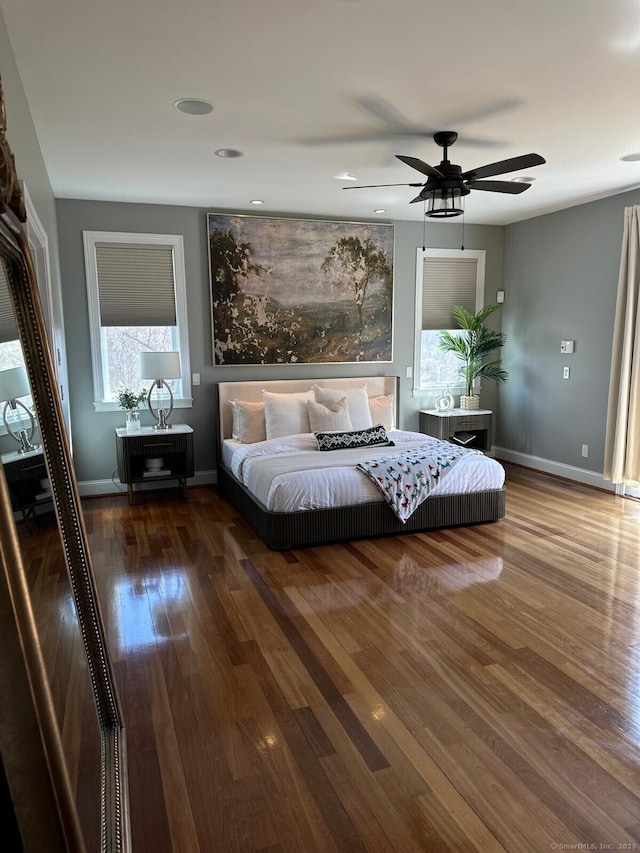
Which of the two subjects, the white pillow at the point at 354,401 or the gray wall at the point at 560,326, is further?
the white pillow at the point at 354,401

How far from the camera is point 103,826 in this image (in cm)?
144

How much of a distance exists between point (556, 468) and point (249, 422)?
10.9 feet

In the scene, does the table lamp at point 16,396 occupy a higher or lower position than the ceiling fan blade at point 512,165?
lower

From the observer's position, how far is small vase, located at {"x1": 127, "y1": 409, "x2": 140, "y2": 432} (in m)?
5.43

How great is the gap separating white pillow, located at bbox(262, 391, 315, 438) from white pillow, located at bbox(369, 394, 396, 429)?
2.74 ft

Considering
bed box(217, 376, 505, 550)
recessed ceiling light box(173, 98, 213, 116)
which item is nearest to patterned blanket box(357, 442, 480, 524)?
bed box(217, 376, 505, 550)

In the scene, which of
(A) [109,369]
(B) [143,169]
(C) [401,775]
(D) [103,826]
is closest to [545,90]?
(B) [143,169]

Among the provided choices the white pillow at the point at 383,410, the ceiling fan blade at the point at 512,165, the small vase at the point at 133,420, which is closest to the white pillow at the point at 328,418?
the white pillow at the point at 383,410

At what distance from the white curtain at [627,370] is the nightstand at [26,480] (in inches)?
201

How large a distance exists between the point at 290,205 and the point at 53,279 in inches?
91.1

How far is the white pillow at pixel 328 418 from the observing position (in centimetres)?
548

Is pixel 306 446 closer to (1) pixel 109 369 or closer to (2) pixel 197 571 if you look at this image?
(2) pixel 197 571

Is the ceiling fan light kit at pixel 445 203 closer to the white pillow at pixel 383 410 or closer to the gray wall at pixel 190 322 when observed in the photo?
the white pillow at pixel 383 410

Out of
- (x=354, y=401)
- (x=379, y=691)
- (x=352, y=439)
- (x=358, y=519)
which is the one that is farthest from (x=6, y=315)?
(x=354, y=401)
